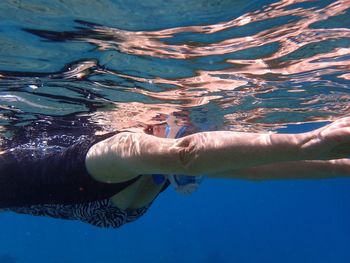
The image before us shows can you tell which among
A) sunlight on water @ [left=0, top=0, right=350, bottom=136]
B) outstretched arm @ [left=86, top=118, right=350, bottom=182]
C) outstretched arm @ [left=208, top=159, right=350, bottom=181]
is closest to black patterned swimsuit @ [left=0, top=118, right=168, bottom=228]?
outstretched arm @ [left=86, top=118, right=350, bottom=182]

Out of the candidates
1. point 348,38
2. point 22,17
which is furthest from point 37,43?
point 348,38

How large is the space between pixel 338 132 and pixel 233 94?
862 centimetres

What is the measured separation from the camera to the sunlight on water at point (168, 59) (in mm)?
6355

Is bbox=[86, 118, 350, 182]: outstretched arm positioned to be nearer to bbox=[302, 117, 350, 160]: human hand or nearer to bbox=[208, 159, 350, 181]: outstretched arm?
bbox=[302, 117, 350, 160]: human hand

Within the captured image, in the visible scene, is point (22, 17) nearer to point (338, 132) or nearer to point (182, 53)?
point (182, 53)

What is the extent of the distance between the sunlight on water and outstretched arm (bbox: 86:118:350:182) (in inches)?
116

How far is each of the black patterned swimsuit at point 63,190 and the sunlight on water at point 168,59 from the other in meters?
2.28

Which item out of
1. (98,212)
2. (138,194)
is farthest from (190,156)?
(98,212)

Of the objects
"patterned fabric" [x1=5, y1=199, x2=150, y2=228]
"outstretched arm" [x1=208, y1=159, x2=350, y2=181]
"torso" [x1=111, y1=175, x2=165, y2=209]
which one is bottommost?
"patterned fabric" [x1=5, y1=199, x2=150, y2=228]

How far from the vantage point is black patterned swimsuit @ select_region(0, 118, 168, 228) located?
18.4 feet

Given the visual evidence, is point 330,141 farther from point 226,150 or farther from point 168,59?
point 168,59

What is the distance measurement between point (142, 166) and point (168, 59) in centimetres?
488

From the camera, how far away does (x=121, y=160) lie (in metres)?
4.26

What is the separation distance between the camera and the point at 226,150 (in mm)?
3428
